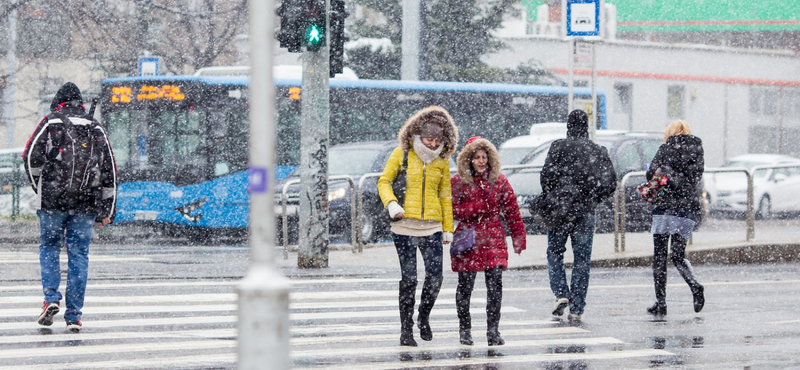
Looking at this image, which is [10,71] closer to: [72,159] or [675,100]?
[72,159]

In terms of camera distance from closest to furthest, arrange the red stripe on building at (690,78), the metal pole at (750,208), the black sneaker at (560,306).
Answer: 1. the black sneaker at (560,306)
2. the metal pole at (750,208)
3. the red stripe on building at (690,78)

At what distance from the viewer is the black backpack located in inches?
343

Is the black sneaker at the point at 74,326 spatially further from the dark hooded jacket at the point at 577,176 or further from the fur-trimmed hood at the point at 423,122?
the dark hooded jacket at the point at 577,176

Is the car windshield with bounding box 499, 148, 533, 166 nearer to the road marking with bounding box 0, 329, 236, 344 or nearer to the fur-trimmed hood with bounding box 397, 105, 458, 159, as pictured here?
the road marking with bounding box 0, 329, 236, 344

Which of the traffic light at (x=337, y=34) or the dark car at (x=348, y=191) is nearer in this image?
the traffic light at (x=337, y=34)

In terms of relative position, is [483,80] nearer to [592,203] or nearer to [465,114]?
[465,114]

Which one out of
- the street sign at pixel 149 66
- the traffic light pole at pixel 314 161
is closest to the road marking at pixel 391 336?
the traffic light pole at pixel 314 161

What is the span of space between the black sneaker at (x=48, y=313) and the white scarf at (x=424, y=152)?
9.46 ft

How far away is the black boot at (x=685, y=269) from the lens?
1009 cm

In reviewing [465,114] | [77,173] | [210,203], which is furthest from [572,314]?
[465,114]

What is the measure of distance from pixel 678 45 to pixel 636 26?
10895mm

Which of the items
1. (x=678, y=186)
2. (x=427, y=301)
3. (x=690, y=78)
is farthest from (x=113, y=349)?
(x=690, y=78)

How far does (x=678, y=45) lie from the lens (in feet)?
138

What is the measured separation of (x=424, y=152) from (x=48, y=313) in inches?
119
